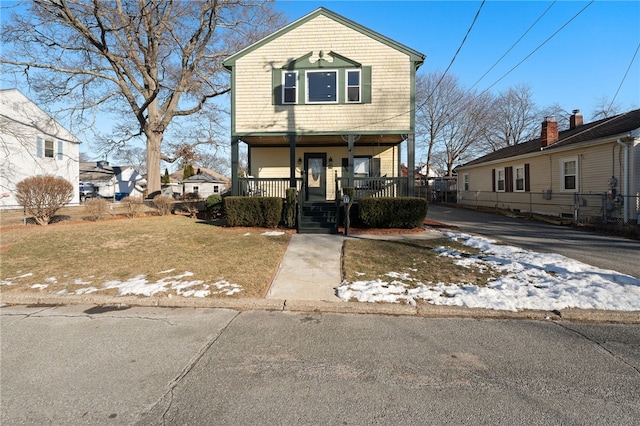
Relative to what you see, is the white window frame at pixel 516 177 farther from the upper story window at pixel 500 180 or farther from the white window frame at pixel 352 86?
the white window frame at pixel 352 86

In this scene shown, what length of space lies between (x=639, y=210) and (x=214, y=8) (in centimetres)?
2182

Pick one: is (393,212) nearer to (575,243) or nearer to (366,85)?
(575,243)

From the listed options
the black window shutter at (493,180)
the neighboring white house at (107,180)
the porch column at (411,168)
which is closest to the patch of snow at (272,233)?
the porch column at (411,168)

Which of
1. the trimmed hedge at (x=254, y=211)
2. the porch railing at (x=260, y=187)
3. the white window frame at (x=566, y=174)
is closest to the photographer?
the trimmed hedge at (x=254, y=211)

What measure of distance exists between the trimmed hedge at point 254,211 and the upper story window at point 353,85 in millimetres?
5195

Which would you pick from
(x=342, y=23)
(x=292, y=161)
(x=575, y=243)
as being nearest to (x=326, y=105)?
(x=292, y=161)

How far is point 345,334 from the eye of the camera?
3.91 meters

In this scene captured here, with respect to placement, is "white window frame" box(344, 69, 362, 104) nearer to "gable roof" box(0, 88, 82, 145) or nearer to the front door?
the front door

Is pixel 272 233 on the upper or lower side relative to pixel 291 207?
lower

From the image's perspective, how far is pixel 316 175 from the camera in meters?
15.1

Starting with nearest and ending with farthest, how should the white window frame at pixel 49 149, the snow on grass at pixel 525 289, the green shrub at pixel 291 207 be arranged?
the snow on grass at pixel 525 289
the green shrub at pixel 291 207
the white window frame at pixel 49 149

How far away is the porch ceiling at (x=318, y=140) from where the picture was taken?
1335 centimetres

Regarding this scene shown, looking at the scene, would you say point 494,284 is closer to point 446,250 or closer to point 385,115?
point 446,250

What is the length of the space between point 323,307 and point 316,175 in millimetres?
10835
